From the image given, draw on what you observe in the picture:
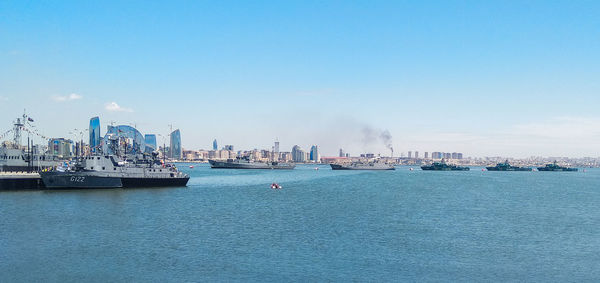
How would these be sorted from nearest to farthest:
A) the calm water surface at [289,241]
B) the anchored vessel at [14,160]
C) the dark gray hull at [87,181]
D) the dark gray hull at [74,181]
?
the calm water surface at [289,241]
the dark gray hull at [74,181]
the dark gray hull at [87,181]
the anchored vessel at [14,160]

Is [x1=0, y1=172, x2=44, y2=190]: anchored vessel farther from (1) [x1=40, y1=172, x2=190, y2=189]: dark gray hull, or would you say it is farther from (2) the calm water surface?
(2) the calm water surface

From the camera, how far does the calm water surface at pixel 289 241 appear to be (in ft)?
95.6

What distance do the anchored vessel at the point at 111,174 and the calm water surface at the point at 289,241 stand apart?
9.60m

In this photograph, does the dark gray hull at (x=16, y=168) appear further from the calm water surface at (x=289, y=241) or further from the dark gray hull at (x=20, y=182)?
the calm water surface at (x=289, y=241)

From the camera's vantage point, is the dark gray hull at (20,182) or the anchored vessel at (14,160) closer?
the dark gray hull at (20,182)

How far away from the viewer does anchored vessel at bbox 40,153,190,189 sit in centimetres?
7706

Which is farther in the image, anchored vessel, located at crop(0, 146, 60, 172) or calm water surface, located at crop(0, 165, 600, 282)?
anchored vessel, located at crop(0, 146, 60, 172)

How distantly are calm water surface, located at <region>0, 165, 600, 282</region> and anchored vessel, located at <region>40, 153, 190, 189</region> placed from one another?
378 inches

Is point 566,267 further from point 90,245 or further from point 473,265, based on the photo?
point 90,245

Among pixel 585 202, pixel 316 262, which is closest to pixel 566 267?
pixel 316 262

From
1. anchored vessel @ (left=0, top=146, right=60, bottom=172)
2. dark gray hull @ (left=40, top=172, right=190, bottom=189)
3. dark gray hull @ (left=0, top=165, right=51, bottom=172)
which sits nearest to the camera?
dark gray hull @ (left=40, top=172, right=190, bottom=189)

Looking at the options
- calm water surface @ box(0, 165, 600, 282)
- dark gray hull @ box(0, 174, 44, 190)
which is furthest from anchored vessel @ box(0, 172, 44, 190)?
calm water surface @ box(0, 165, 600, 282)

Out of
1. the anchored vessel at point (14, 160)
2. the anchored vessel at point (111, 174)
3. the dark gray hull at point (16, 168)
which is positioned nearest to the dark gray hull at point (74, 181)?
the anchored vessel at point (111, 174)

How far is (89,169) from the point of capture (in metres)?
80.2
